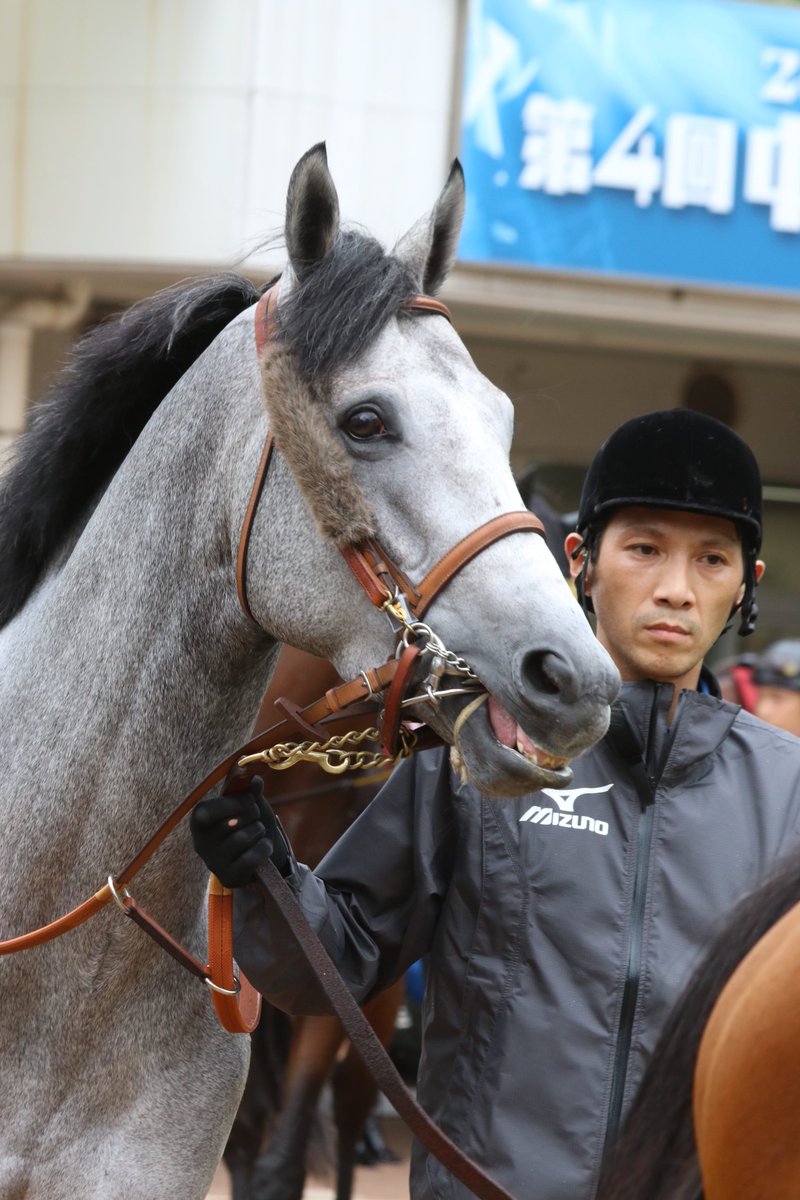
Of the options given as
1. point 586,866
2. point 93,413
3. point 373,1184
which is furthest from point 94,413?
point 373,1184

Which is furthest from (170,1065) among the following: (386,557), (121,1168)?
(386,557)

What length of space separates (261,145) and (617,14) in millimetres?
1933

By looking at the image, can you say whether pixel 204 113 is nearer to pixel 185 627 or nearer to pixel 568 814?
pixel 185 627

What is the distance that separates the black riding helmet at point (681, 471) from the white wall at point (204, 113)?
518cm

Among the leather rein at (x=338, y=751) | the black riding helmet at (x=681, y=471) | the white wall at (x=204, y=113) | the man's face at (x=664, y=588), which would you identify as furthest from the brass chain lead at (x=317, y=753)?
the white wall at (x=204, y=113)

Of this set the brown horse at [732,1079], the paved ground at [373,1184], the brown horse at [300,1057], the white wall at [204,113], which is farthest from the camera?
the white wall at [204,113]

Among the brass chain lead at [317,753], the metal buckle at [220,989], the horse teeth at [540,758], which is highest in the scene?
the horse teeth at [540,758]

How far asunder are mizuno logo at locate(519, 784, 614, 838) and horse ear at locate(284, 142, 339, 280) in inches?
32.8

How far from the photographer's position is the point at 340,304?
2.03 metres

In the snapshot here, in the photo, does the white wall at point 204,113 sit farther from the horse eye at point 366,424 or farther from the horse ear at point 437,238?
the horse eye at point 366,424

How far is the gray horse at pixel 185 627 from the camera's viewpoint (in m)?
1.98

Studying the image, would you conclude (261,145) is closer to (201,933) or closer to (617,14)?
(617,14)

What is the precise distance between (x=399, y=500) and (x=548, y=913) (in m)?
0.62

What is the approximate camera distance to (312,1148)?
4.20m
